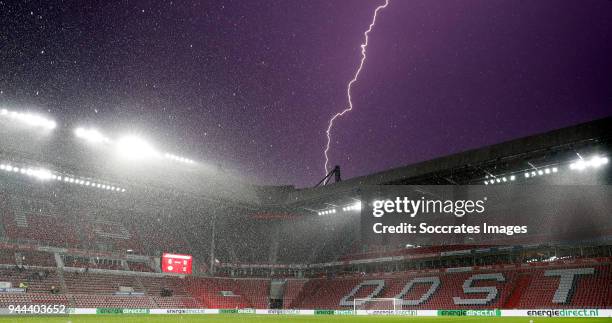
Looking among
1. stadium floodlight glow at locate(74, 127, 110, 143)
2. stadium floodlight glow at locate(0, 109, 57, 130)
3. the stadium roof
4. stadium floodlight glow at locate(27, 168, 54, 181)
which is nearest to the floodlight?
the stadium roof

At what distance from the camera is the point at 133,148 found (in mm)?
44688

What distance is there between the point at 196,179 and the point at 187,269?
8.58 m

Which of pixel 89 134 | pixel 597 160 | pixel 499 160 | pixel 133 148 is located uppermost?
pixel 89 134

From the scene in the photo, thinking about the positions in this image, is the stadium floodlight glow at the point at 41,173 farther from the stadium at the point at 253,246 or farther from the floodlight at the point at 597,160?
the floodlight at the point at 597,160

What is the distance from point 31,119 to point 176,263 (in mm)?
17682

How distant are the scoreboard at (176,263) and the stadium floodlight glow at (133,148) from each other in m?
9.41

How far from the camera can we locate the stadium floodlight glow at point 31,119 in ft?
127

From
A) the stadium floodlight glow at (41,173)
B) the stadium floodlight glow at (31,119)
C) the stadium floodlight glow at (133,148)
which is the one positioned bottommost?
the stadium floodlight glow at (41,173)

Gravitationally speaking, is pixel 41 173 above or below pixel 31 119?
below

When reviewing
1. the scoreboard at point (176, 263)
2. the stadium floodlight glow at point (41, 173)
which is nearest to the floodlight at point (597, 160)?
the scoreboard at point (176, 263)

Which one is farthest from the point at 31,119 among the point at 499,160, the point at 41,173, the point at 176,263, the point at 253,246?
the point at 499,160

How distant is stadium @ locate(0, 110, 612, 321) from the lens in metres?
35.2

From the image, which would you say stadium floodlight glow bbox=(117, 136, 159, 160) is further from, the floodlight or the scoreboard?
the floodlight

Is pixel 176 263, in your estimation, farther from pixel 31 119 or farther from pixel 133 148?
pixel 31 119
